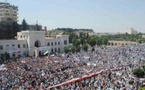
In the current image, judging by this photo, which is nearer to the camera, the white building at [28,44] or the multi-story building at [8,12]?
the white building at [28,44]

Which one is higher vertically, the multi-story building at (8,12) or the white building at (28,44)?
the multi-story building at (8,12)

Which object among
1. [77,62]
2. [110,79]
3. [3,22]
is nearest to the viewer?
[110,79]

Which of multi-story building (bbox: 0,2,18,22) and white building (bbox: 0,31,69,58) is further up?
multi-story building (bbox: 0,2,18,22)

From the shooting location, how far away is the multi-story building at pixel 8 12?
67.5 meters

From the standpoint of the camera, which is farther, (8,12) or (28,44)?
(8,12)

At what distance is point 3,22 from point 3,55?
18322mm

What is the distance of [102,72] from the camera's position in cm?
2908

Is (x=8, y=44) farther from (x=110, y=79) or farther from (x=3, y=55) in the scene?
(x=110, y=79)

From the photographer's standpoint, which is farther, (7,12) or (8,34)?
(7,12)

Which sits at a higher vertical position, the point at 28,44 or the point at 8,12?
the point at 8,12

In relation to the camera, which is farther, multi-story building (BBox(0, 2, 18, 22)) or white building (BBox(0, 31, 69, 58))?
multi-story building (BBox(0, 2, 18, 22))

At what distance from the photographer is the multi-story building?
221ft

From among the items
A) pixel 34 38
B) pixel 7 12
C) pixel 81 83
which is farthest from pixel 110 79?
pixel 7 12

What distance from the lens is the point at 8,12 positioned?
6869 centimetres
